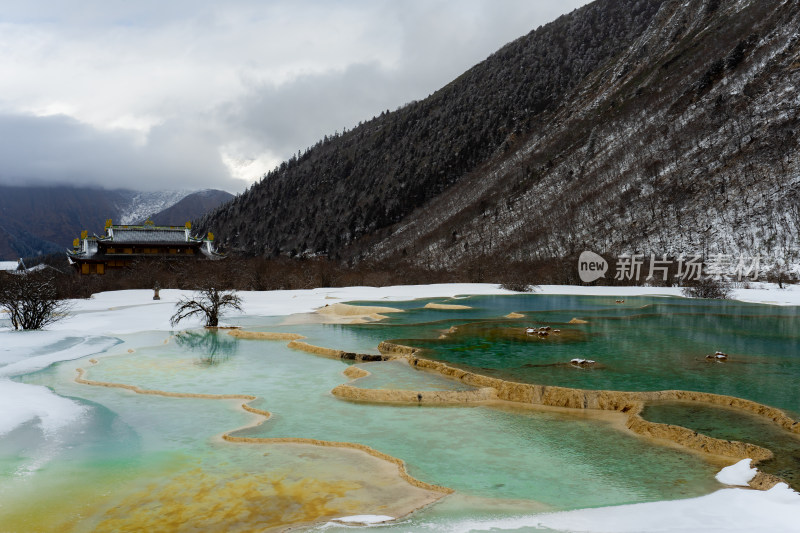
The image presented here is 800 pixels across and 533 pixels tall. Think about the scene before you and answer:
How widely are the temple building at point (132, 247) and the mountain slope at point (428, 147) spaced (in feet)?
230

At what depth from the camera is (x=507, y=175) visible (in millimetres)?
121000

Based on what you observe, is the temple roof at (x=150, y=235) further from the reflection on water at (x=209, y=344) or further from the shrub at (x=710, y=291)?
the shrub at (x=710, y=291)

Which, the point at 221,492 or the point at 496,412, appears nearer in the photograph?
the point at 221,492

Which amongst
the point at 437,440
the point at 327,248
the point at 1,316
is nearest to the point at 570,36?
the point at 327,248

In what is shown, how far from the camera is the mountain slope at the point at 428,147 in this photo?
148 metres

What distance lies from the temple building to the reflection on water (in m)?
47.7

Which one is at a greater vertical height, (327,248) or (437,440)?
(327,248)

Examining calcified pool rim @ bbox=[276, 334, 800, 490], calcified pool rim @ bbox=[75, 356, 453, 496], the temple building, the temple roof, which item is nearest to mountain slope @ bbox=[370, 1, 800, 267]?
the temple building

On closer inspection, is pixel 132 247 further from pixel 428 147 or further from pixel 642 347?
pixel 428 147

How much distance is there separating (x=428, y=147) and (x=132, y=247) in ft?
333

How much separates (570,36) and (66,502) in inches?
6767

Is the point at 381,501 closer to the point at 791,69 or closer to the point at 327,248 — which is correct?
the point at 791,69

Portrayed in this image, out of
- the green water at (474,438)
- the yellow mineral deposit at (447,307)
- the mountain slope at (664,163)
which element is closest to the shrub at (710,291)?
the mountain slope at (664,163)

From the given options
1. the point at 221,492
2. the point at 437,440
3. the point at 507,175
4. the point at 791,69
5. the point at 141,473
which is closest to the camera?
the point at 221,492
